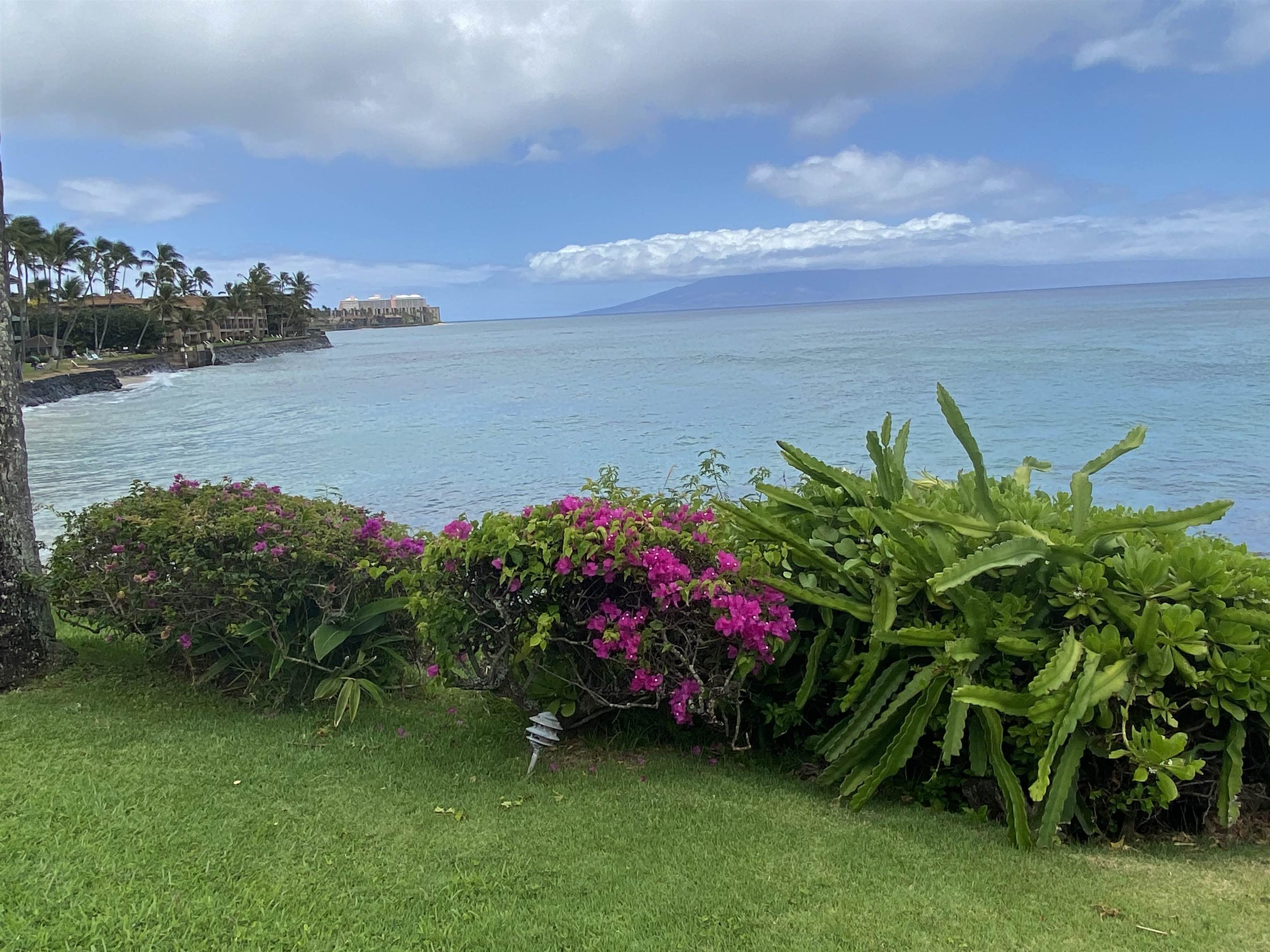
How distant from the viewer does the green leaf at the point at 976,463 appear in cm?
421

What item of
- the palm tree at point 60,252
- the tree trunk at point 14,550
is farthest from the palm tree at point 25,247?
the tree trunk at point 14,550

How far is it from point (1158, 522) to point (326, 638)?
162 inches

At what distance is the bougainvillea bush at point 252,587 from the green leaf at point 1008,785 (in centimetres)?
292

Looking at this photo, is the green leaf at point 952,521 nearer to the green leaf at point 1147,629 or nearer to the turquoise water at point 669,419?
the green leaf at point 1147,629

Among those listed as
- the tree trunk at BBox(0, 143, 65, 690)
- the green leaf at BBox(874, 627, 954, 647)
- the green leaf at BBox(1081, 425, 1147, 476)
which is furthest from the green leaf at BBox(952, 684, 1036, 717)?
the tree trunk at BBox(0, 143, 65, 690)

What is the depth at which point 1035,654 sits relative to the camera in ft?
12.4

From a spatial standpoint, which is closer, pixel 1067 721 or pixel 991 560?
pixel 1067 721

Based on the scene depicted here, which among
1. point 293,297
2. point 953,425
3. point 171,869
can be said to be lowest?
point 171,869

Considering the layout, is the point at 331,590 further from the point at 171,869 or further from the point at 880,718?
the point at 880,718

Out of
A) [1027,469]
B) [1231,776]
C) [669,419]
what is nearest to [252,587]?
[1027,469]

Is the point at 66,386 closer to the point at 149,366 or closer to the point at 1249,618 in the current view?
the point at 149,366

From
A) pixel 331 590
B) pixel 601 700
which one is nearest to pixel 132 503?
pixel 331 590

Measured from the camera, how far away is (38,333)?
69562 millimetres

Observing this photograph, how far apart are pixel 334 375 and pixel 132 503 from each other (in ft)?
197
